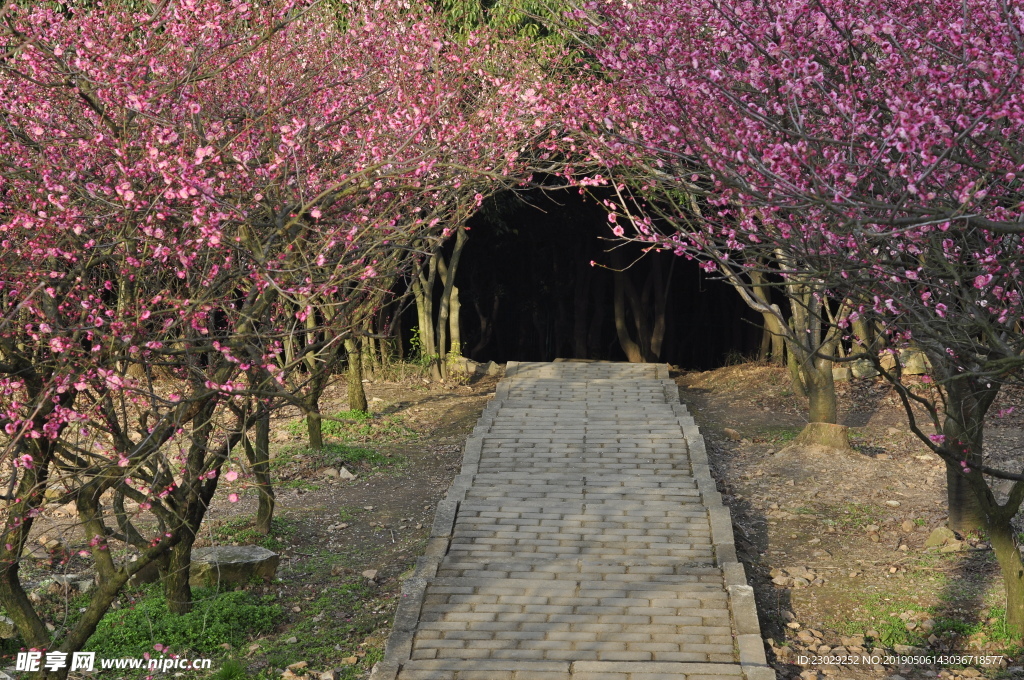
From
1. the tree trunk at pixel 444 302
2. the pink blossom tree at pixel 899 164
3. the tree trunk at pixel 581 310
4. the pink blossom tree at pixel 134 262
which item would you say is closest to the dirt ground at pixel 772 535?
the pink blossom tree at pixel 134 262

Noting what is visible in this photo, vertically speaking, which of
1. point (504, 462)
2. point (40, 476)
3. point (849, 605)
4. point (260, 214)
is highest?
point (260, 214)

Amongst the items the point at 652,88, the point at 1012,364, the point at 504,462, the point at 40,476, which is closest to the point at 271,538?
the point at 504,462

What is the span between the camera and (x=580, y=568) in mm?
8742

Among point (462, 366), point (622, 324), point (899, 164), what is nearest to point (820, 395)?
point (462, 366)

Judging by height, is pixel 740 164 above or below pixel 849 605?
above

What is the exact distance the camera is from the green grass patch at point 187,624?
782 cm

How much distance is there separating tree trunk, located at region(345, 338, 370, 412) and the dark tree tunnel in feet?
18.1

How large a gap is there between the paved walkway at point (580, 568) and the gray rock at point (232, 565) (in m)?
1.57

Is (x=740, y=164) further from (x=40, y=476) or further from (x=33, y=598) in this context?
(x=33, y=598)

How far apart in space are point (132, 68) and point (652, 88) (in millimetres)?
5162

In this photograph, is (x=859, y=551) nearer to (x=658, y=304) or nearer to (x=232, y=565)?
(x=232, y=565)

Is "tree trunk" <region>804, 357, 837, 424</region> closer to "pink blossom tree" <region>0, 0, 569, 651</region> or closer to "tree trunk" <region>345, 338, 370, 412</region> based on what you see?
"tree trunk" <region>345, 338, 370, 412</region>

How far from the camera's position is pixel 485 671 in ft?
22.6

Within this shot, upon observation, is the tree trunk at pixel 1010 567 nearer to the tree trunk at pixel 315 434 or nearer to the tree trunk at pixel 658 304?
the tree trunk at pixel 315 434
